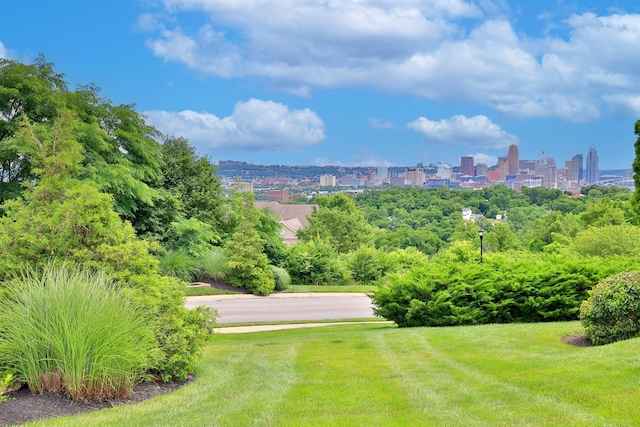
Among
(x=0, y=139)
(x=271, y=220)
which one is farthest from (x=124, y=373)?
(x=271, y=220)

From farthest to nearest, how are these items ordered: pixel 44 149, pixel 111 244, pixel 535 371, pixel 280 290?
pixel 280 290 < pixel 44 149 < pixel 111 244 < pixel 535 371

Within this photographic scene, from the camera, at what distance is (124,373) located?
20.6 feet

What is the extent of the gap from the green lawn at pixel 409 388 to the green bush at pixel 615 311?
29.2 inches

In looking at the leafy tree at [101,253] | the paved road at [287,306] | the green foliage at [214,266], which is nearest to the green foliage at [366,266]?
the paved road at [287,306]

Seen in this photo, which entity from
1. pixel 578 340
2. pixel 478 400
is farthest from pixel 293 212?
pixel 478 400

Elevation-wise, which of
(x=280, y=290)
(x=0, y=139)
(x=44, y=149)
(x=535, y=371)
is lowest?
(x=280, y=290)

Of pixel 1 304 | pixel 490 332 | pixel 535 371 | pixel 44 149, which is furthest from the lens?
pixel 490 332

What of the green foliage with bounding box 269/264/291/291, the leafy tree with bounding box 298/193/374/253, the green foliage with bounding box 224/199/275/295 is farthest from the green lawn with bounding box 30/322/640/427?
the leafy tree with bounding box 298/193/374/253

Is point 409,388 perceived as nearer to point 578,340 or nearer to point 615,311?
point 615,311

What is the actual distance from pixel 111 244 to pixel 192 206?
24.4 metres

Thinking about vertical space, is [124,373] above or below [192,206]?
below

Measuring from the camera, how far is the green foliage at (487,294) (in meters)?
14.2

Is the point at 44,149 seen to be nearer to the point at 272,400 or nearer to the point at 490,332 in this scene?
the point at 272,400

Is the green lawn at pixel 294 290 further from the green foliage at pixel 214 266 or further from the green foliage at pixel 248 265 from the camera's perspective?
the green foliage at pixel 214 266
